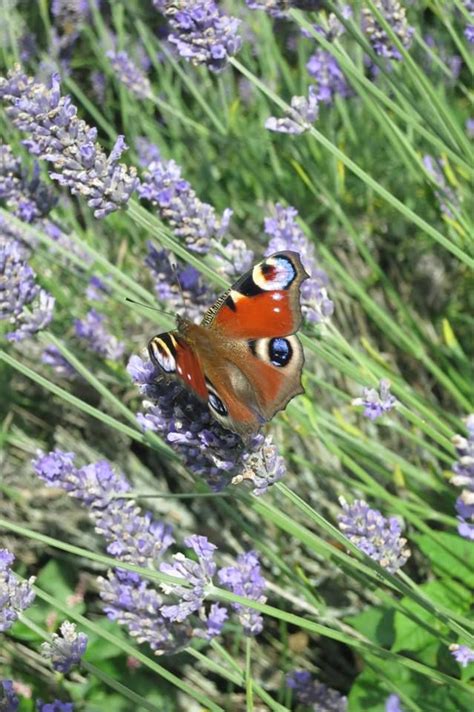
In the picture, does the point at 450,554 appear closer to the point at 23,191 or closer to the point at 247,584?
the point at 247,584

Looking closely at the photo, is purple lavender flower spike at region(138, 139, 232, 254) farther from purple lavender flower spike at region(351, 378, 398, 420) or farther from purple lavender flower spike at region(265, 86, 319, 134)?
purple lavender flower spike at region(351, 378, 398, 420)

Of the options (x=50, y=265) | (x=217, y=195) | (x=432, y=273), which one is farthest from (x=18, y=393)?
(x=432, y=273)

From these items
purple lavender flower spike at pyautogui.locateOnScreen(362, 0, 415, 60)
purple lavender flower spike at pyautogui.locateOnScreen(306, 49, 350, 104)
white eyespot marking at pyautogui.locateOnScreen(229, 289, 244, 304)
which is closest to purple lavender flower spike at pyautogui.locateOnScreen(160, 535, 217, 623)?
white eyespot marking at pyautogui.locateOnScreen(229, 289, 244, 304)

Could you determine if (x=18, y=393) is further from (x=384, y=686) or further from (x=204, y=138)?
(x=384, y=686)

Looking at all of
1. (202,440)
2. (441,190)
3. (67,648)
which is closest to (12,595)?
(67,648)

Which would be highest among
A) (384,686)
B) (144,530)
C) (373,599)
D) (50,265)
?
(144,530)
